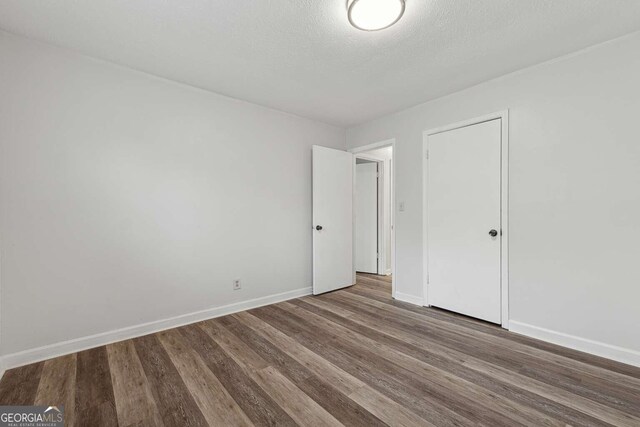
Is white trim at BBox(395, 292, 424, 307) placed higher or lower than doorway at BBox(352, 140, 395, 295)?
lower

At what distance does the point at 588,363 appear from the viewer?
2.11 m

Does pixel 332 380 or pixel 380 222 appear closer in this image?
pixel 332 380

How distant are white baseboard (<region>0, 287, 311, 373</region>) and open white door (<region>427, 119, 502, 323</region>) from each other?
212cm

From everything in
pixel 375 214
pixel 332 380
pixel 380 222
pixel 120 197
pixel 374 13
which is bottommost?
pixel 332 380

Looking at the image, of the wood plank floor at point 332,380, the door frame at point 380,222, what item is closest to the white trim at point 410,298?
the wood plank floor at point 332,380

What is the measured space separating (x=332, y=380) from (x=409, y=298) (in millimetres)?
1983

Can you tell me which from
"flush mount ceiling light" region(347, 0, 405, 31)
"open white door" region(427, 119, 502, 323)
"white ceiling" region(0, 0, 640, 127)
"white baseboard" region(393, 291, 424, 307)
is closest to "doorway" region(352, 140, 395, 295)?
"white baseboard" region(393, 291, 424, 307)

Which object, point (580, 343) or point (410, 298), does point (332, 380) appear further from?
point (580, 343)

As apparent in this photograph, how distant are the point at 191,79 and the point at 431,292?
3.55 m

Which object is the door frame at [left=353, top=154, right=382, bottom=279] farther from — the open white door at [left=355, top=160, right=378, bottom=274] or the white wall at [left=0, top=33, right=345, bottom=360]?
the white wall at [left=0, top=33, right=345, bottom=360]

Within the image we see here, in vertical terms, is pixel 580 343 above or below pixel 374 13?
below

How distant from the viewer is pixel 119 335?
2.51 meters

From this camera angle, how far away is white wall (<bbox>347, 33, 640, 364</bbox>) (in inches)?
83.2

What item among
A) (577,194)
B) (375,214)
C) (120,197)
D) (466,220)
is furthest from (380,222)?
(120,197)
